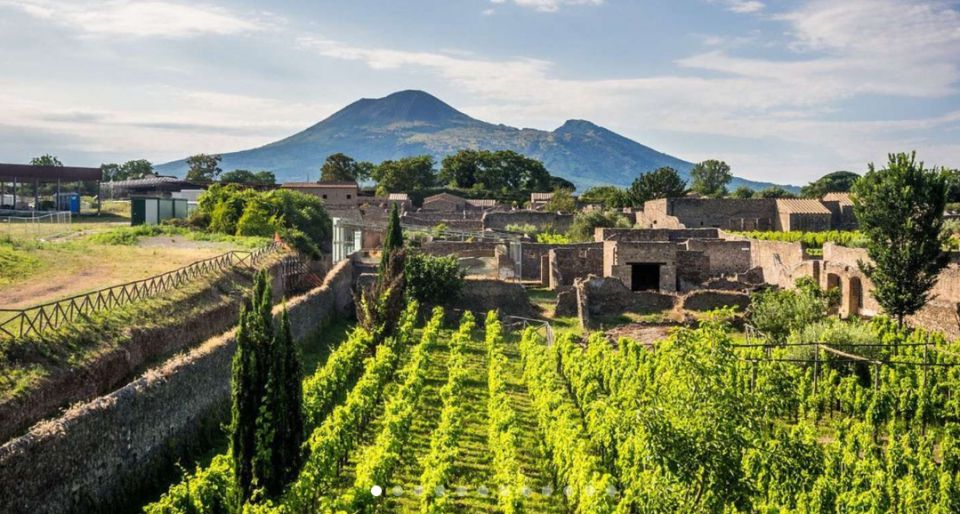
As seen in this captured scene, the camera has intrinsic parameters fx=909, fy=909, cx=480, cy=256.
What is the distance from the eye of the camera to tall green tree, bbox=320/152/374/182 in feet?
370

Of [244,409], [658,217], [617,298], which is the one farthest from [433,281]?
[658,217]

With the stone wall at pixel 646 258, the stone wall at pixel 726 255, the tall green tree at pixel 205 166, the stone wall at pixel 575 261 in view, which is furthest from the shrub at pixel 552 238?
the tall green tree at pixel 205 166

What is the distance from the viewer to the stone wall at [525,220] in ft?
187

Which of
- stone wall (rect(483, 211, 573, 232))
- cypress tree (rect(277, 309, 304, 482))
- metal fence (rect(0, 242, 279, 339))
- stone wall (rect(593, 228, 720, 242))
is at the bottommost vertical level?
cypress tree (rect(277, 309, 304, 482))

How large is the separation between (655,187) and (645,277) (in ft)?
149

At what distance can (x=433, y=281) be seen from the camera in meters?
34.6

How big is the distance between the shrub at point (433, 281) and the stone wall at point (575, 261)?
739 centimetres

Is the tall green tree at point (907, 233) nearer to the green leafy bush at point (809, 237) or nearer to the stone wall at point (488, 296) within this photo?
the stone wall at point (488, 296)

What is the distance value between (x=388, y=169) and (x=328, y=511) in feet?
310

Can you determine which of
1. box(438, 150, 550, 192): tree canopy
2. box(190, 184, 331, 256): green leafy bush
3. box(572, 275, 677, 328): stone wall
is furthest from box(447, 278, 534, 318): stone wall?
box(438, 150, 550, 192): tree canopy

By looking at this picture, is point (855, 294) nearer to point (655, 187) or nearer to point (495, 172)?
point (655, 187)

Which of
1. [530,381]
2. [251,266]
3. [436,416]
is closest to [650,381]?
[530,381]

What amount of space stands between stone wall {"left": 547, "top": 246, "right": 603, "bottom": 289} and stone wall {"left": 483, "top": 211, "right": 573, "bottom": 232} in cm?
1497

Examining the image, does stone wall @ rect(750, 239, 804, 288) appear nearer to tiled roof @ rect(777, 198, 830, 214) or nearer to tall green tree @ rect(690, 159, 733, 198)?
tiled roof @ rect(777, 198, 830, 214)
